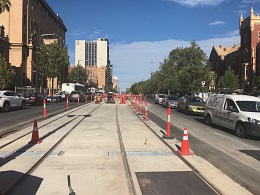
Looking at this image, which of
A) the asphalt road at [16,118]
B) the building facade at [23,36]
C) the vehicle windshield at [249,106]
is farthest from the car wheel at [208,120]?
the building facade at [23,36]

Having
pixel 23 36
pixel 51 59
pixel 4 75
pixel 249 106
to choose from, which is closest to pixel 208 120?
pixel 249 106

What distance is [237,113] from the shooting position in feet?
44.5

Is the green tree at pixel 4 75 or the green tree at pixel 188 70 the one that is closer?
the green tree at pixel 4 75

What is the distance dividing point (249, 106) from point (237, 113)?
85 cm

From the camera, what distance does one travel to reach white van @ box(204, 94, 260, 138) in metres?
12.5

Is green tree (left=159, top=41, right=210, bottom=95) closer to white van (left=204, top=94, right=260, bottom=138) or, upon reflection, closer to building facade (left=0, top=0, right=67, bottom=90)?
building facade (left=0, top=0, right=67, bottom=90)

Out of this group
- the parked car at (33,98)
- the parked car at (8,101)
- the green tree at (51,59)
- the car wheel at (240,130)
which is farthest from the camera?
the green tree at (51,59)

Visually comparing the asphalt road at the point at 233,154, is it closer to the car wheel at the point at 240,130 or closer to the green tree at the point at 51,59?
the car wheel at the point at 240,130

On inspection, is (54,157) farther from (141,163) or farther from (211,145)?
(211,145)

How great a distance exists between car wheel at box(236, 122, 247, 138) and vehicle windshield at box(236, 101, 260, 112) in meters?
0.80

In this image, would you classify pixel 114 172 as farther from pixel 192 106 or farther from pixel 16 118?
pixel 192 106

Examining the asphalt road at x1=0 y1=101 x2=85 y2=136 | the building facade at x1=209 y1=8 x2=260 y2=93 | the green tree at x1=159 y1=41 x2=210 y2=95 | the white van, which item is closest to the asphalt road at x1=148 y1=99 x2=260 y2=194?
the white van

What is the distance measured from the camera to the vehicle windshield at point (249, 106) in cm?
1370

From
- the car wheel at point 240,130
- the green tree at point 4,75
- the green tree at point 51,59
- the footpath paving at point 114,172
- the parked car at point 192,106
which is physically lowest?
the footpath paving at point 114,172
